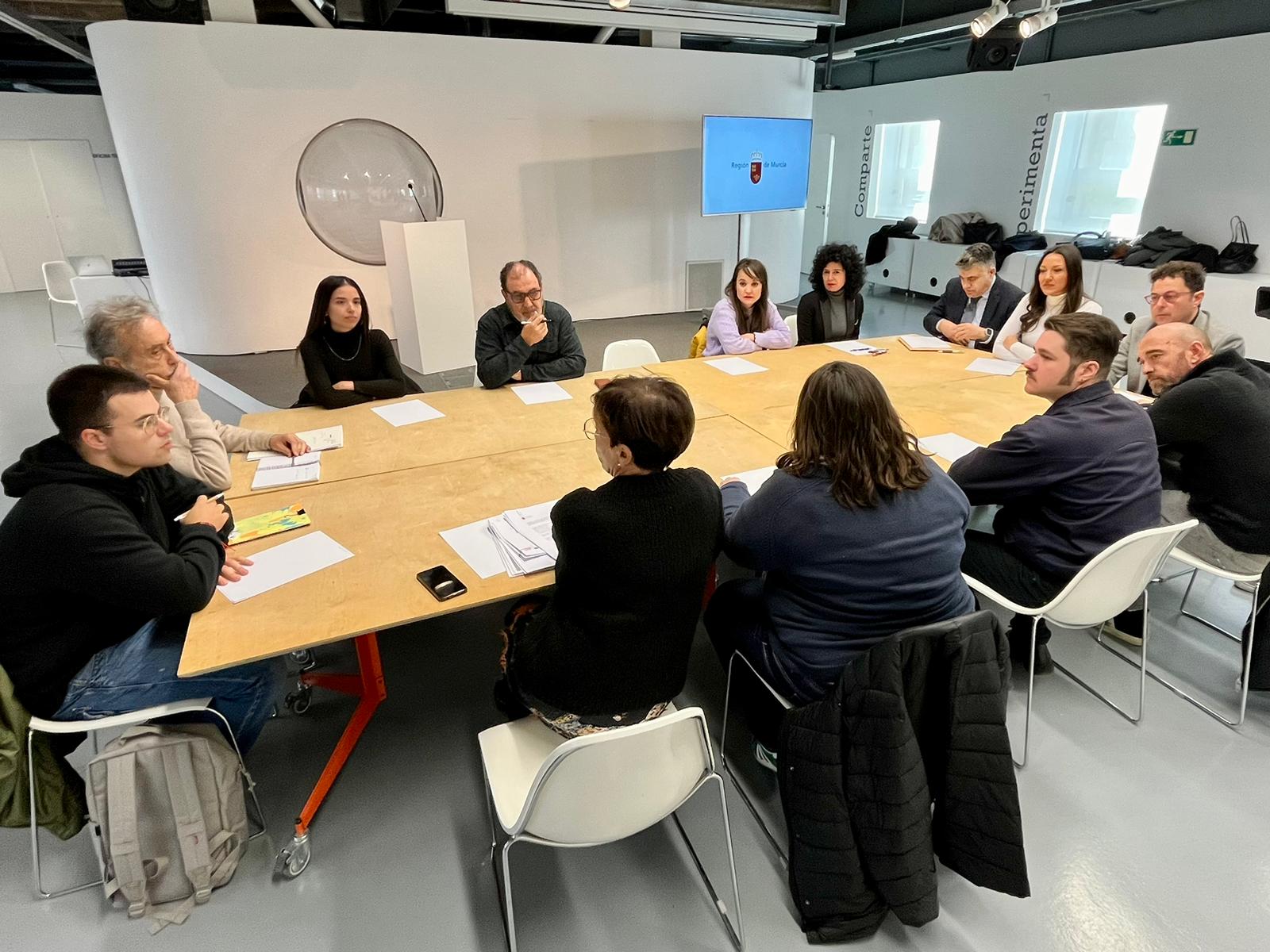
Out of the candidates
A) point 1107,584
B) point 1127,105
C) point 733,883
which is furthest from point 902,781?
point 1127,105

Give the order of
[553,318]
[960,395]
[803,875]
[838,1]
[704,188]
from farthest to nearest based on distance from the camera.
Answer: [704,188] → [838,1] → [553,318] → [960,395] → [803,875]

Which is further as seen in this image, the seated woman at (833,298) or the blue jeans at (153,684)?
the seated woman at (833,298)

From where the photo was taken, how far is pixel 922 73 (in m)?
8.92

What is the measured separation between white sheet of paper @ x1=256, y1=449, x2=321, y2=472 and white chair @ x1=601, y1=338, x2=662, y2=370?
1706 millimetres

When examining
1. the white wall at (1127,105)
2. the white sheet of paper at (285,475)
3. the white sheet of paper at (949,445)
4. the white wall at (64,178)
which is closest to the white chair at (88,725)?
the white sheet of paper at (285,475)

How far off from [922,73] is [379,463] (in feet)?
31.2

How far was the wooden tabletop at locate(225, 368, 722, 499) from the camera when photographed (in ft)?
7.72

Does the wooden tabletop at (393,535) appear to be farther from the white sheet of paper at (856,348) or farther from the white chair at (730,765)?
the white sheet of paper at (856,348)

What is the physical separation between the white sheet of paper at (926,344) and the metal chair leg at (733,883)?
2.95 meters

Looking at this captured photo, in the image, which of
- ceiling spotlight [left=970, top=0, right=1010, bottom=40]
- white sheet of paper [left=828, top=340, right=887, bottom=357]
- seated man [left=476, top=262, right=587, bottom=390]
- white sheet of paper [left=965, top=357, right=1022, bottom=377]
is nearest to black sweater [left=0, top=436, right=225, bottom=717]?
seated man [left=476, top=262, right=587, bottom=390]

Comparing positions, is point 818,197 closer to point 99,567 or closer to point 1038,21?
point 1038,21

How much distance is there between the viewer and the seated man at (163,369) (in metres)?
2.09

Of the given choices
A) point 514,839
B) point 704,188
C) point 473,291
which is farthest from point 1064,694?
point 473,291

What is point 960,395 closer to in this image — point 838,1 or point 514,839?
point 514,839
